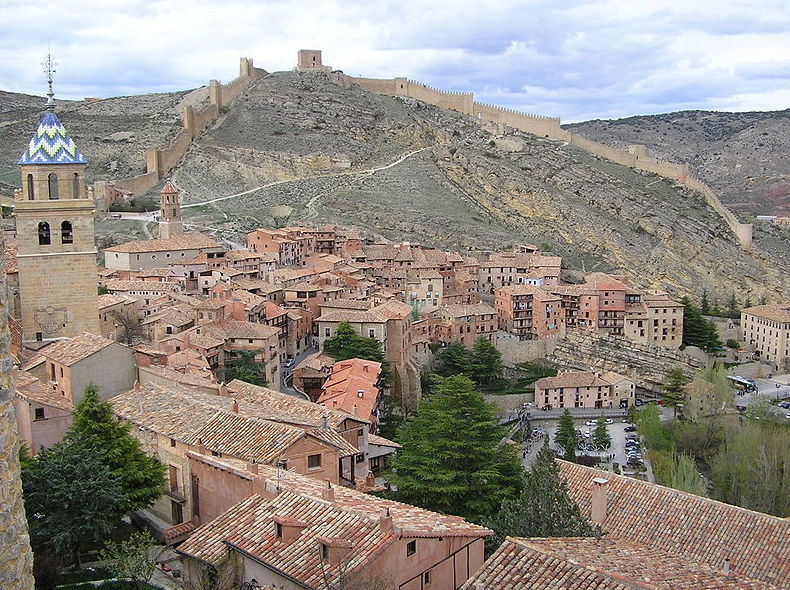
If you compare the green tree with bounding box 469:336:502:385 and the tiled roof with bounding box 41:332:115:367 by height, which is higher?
the tiled roof with bounding box 41:332:115:367

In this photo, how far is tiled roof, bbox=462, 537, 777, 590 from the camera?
9.02 m

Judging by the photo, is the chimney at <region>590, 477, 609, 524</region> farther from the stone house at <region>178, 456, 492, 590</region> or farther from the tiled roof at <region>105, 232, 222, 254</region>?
the tiled roof at <region>105, 232, 222, 254</region>

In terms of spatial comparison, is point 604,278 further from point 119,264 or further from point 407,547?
point 407,547

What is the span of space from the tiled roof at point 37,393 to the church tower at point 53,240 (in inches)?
134

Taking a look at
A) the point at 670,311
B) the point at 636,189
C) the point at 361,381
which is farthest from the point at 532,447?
the point at 636,189

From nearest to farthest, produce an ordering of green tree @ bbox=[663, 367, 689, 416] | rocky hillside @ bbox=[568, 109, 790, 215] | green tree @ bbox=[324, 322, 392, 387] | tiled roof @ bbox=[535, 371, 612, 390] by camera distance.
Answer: green tree @ bbox=[324, 322, 392, 387], tiled roof @ bbox=[535, 371, 612, 390], green tree @ bbox=[663, 367, 689, 416], rocky hillside @ bbox=[568, 109, 790, 215]

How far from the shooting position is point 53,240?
63.6 ft

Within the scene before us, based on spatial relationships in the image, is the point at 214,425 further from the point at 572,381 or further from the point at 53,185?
the point at 572,381

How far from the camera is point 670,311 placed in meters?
45.2

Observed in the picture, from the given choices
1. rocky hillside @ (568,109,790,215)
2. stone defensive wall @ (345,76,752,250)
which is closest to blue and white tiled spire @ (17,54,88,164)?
stone defensive wall @ (345,76,752,250)

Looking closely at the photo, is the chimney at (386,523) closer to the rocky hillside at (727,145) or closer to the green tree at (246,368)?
the green tree at (246,368)

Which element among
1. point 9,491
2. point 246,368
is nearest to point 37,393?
point 9,491

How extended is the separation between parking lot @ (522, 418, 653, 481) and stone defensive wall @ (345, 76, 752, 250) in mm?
38695

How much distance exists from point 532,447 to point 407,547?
22.5 m
